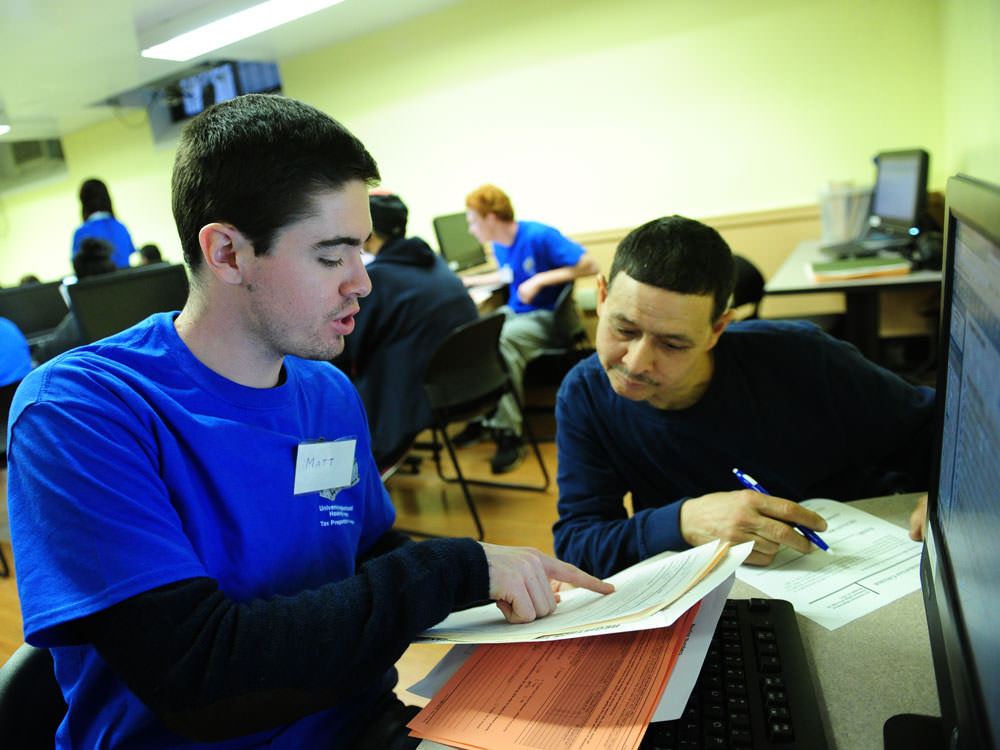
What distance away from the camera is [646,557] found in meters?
1.04

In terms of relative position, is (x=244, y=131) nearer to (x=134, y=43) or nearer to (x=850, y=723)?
(x=850, y=723)

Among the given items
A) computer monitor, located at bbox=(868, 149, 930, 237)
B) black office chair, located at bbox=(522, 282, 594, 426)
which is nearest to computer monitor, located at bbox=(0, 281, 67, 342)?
black office chair, located at bbox=(522, 282, 594, 426)

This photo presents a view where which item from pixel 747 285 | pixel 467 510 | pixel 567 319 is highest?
pixel 747 285

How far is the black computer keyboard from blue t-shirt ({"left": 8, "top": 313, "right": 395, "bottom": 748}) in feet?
1.56

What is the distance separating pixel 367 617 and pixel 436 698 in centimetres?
11

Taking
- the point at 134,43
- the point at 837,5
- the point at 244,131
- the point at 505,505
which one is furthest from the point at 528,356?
the point at 134,43

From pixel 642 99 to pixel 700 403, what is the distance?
403 centimetres

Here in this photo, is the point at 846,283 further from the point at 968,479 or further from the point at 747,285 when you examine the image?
the point at 968,479

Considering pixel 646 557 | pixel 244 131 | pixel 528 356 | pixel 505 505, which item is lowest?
pixel 505 505

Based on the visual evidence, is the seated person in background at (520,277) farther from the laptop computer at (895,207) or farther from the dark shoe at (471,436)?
the laptop computer at (895,207)

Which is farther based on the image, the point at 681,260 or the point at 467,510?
the point at 467,510

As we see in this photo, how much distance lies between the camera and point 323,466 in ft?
3.13

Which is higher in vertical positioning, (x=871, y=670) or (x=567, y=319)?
(x=871, y=670)

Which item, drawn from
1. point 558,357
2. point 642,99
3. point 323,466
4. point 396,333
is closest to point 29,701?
point 323,466
